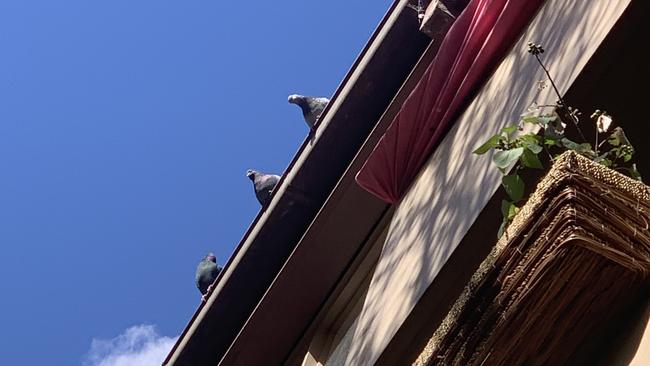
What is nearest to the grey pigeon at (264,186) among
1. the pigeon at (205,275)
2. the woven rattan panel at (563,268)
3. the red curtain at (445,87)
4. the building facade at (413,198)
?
the building facade at (413,198)

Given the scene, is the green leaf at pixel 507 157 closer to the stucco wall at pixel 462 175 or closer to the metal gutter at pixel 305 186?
the stucco wall at pixel 462 175

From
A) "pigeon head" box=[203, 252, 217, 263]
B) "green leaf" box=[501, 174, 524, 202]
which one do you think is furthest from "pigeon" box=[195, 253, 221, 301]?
"green leaf" box=[501, 174, 524, 202]

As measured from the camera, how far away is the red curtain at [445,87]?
4.46m

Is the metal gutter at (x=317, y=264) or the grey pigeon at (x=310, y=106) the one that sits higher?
the grey pigeon at (x=310, y=106)

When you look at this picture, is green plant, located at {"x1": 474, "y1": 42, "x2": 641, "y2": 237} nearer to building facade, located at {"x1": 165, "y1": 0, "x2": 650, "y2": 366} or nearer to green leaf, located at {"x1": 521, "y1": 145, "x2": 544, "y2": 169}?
green leaf, located at {"x1": 521, "y1": 145, "x2": 544, "y2": 169}

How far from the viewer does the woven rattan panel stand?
2.24m

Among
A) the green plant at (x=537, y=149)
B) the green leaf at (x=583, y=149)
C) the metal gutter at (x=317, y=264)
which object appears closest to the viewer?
the green leaf at (x=583, y=149)

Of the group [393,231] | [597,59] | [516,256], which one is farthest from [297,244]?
[516,256]

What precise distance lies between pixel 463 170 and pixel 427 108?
63 cm

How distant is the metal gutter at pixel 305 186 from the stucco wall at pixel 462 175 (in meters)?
1.18

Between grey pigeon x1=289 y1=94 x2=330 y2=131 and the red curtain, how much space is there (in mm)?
1527

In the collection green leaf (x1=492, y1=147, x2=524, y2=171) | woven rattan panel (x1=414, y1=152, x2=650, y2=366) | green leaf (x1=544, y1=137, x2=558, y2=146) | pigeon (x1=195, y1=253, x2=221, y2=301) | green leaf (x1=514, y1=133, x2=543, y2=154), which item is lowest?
pigeon (x1=195, y1=253, x2=221, y2=301)

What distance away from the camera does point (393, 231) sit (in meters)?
5.07

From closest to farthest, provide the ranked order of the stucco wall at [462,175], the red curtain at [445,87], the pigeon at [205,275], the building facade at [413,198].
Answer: the building facade at [413,198] < the stucco wall at [462,175] < the red curtain at [445,87] < the pigeon at [205,275]
